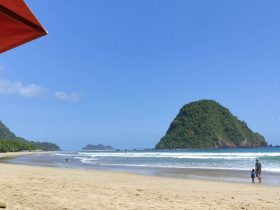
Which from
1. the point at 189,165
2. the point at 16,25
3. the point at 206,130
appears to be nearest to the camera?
the point at 16,25

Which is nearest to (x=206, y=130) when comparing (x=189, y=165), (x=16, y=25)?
(x=189, y=165)

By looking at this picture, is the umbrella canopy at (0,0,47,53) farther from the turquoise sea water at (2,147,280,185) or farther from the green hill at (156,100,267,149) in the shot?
the green hill at (156,100,267,149)

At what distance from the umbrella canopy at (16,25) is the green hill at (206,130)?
14697cm

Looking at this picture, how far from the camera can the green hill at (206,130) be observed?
151m

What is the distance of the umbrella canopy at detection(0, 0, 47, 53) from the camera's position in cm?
234

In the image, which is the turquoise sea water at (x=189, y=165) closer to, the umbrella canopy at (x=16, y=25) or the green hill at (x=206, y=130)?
the umbrella canopy at (x=16, y=25)

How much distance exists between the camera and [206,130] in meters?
154

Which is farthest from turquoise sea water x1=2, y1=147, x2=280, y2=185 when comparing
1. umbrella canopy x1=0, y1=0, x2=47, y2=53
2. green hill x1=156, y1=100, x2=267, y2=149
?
green hill x1=156, y1=100, x2=267, y2=149

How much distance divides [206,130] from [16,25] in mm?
153956

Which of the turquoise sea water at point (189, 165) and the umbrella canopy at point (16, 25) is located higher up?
the umbrella canopy at point (16, 25)

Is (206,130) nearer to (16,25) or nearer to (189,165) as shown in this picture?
(189,165)

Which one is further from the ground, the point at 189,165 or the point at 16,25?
the point at 16,25

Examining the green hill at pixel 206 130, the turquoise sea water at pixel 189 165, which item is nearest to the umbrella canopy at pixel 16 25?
the turquoise sea water at pixel 189 165

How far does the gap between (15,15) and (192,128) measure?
15566 centimetres
